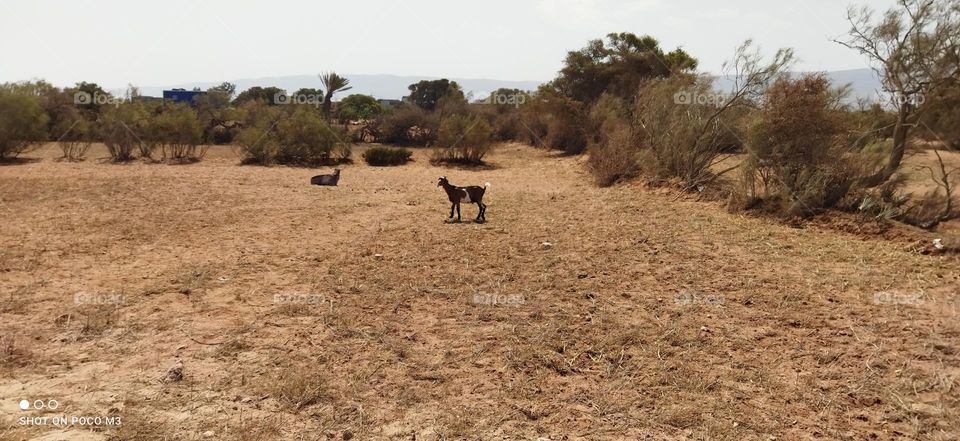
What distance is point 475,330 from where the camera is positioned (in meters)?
5.13

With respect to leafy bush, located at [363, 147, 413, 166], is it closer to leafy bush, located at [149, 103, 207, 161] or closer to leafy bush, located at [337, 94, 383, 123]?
leafy bush, located at [149, 103, 207, 161]

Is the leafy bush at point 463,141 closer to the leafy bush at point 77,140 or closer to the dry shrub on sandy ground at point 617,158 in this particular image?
the dry shrub on sandy ground at point 617,158

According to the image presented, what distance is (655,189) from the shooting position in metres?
13.0

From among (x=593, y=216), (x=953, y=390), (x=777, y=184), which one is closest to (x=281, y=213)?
(x=593, y=216)

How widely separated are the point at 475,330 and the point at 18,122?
21452 millimetres

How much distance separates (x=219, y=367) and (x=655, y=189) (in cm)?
1096

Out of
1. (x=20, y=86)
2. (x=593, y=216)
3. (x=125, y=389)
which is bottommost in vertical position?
(x=125, y=389)

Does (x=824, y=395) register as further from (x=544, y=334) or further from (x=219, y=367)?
(x=219, y=367)

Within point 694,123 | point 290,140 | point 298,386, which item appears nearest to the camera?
point 298,386

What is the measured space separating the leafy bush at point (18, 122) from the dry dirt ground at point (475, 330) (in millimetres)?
12713

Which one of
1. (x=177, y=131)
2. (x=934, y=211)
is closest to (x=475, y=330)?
(x=934, y=211)

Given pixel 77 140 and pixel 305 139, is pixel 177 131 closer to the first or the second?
pixel 77 140

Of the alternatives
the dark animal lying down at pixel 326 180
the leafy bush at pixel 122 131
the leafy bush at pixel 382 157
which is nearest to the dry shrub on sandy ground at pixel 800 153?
the dark animal lying down at pixel 326 180

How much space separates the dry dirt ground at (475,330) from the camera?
360cm
